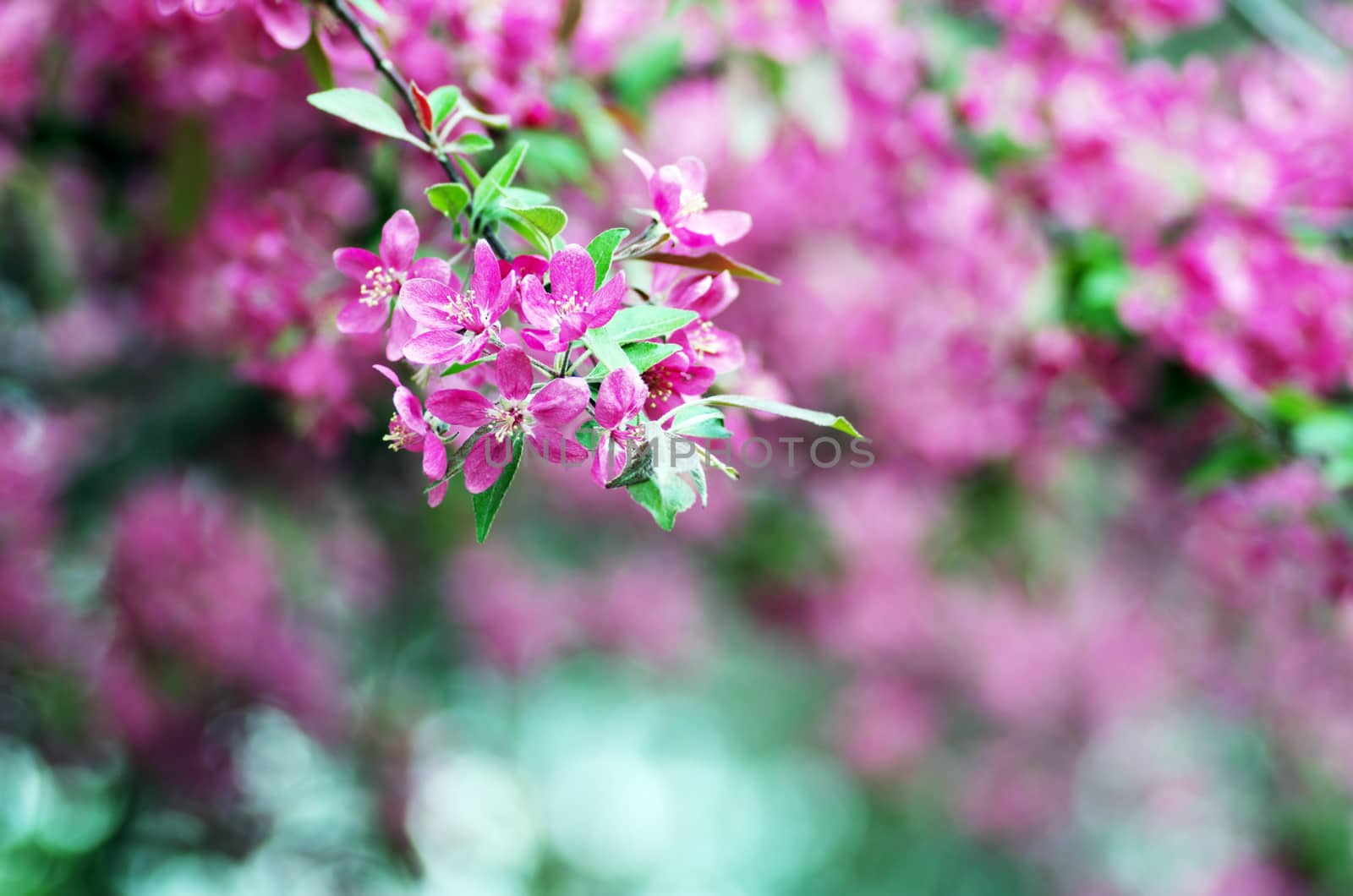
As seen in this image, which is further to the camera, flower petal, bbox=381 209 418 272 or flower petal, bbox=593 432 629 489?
flower petal, bbox=381 209 418 272

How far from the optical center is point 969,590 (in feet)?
9.95

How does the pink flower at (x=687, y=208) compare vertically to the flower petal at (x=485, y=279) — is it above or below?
above

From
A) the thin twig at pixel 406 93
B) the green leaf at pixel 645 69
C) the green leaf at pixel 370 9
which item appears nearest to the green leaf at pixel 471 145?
the thin twig at pixel 406 93

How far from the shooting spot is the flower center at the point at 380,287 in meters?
0.71

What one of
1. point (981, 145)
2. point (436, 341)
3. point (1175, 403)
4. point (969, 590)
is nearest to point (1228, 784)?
point (969, 590)

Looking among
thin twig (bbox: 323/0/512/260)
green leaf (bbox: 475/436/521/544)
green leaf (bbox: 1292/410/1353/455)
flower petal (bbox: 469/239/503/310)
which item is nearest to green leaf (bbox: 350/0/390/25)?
thin twig (bbox: 323/0/512/260)

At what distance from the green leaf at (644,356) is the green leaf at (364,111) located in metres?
0.22

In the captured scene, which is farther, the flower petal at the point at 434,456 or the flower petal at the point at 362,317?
the flower petal at the point at 362,317

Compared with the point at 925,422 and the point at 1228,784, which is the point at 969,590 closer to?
the point at 925,422

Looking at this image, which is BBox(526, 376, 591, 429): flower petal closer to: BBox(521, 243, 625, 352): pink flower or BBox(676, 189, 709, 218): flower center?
BBox(521, 243, 625, 352): pink flower

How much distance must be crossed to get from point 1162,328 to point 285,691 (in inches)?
77.8

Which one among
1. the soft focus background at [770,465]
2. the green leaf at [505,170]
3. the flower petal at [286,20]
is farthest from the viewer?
the soft focus background at [770,465]

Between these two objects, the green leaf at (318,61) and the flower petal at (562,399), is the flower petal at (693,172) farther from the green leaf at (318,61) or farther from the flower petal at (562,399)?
the green leaf at (318,61)

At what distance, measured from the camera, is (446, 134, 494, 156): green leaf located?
2.26ft
